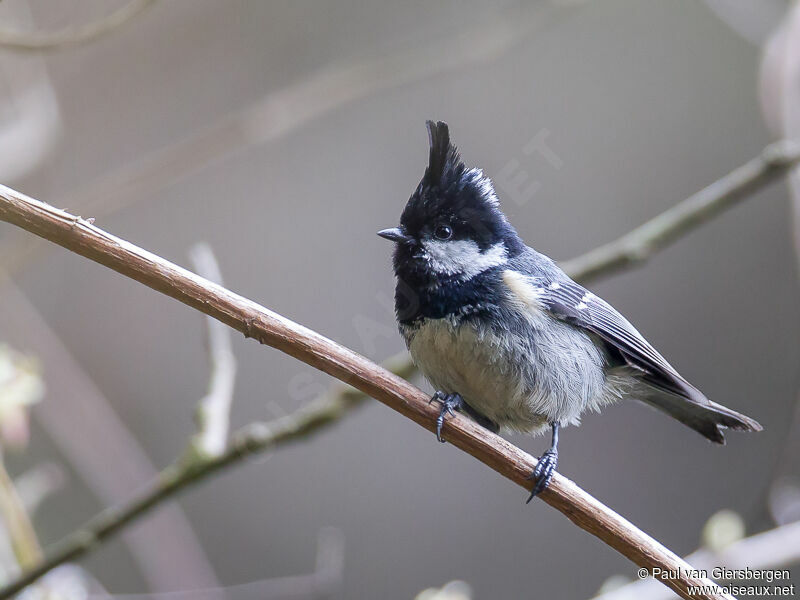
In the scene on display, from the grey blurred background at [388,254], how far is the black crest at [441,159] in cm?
130

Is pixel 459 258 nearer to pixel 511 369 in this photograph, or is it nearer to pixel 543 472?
pixel 511 369

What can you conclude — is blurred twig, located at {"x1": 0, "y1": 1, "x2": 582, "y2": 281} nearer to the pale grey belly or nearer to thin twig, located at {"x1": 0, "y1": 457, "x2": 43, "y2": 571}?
thin twig, located at {"x1": 0, "y1": 457, "x2": 43, "y2": 571}

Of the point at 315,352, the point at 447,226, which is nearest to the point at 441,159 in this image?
the point at 447,226

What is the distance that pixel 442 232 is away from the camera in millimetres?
2326

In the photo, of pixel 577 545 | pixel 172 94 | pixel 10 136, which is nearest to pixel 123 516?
pixel 10 136

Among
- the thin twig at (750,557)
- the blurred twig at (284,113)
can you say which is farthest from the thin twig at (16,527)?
the thin twig at (750,557)

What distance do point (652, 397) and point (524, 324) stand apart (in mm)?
699

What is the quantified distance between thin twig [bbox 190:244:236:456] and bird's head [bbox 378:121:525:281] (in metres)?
0.52

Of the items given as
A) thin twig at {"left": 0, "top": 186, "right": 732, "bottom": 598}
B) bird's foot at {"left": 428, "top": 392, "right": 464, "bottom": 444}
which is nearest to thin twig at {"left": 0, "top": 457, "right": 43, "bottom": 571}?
thin twig at {"left": 0, "top": 186, "right": 732, "bottom": 598}

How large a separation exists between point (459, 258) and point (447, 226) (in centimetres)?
10

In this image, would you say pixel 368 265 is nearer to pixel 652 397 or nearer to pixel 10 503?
pixel 652 397

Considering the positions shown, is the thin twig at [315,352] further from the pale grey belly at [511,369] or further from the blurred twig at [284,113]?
the blurred twig at [284,113]

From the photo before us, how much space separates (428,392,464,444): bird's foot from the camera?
183 centimetres

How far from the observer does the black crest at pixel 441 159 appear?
214cm
